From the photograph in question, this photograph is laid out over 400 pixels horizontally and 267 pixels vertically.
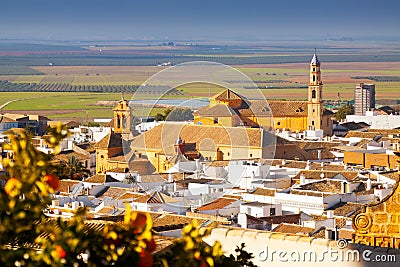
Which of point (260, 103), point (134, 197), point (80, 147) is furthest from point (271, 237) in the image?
point (260, 103)

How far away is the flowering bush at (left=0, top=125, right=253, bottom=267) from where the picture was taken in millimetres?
3457

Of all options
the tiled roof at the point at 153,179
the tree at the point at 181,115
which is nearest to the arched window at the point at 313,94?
the tree at the point at 181,115

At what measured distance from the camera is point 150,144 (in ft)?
137

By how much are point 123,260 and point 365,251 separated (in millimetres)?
3259

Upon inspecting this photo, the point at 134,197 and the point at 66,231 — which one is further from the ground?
the point at 66,231

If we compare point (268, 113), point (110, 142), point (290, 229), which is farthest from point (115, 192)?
point (268, 113)

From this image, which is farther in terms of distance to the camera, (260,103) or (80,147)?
(260,103)

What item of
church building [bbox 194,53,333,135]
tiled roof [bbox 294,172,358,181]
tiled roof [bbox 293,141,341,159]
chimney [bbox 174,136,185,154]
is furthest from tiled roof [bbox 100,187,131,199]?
church building [bbox 194,53,333,135]

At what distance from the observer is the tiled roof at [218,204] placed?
79.4 ft

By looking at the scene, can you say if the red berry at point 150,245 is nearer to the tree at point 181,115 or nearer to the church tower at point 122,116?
the church tower at point 122,116

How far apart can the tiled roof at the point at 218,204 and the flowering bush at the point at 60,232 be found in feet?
66.0

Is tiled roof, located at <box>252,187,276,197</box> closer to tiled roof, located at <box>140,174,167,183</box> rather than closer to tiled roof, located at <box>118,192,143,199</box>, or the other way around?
tiled roof, located at <box>118,192,143,199</box>

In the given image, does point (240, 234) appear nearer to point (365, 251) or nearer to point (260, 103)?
point (365, 251)

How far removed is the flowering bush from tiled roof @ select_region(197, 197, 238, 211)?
20.1 meters
